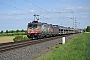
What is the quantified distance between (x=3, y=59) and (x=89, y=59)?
18.1 feet

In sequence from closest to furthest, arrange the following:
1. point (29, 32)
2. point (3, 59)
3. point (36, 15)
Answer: point (3, 59) < point (29, 32) < point (36, 15)

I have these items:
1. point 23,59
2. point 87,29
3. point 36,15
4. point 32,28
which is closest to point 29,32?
point 32,28

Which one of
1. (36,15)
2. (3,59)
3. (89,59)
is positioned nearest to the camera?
(89,59)

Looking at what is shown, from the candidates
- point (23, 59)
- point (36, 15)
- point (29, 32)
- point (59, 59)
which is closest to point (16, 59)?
point (23, 59)

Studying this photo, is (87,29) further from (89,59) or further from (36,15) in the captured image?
(89,59)

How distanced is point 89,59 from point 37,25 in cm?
2756

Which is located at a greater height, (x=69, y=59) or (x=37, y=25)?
(x=37, y=25)

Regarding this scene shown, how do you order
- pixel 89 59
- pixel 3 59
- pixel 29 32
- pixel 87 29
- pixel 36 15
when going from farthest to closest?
pixel 87 29 < pixel 36 15 < pixel 29 32 < pixel 3 59 < pixel 89 59

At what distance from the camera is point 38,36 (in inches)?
1556

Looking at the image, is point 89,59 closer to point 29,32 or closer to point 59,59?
point 59,59

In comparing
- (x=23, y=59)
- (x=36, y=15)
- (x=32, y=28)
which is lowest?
(x=23, y=59)

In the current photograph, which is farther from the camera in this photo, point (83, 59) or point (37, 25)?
point (37, 25)

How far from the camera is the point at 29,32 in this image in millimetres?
38562

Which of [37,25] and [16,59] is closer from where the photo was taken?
[16,59]
